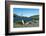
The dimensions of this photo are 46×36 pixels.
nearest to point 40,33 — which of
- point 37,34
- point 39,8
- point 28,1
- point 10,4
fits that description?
point 37,34

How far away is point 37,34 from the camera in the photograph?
4.08 ft

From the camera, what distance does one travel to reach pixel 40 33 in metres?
1.25

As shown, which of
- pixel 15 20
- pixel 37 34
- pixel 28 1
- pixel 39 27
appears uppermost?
pixel 28 1

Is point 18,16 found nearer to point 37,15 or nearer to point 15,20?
point 15,20

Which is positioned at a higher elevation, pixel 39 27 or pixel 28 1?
pixel 28 1

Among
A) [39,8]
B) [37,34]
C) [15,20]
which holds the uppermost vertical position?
[39,8]

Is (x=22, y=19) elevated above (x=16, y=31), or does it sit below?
above

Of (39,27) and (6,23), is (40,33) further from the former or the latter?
(6,23)

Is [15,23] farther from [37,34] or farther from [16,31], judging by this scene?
[37,34]

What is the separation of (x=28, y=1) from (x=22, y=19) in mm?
289

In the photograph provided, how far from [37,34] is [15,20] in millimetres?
397

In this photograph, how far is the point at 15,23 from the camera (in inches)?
47.6

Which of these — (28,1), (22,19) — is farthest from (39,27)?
(28,1)
